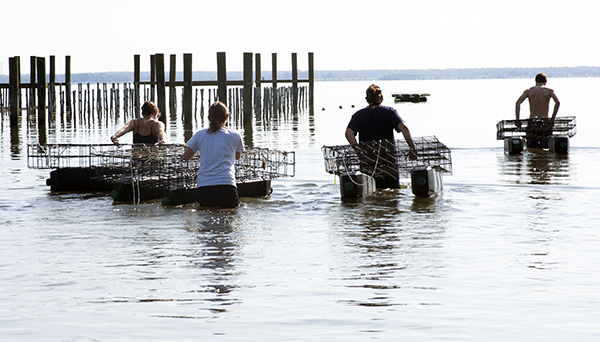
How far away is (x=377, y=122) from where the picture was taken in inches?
460

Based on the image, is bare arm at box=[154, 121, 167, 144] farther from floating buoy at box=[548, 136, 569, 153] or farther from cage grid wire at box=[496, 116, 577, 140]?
floating buoy at box=[548, 136, 569, 153]

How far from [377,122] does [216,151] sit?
279 cm

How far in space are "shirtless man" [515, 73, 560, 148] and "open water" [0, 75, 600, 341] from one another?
5549mm

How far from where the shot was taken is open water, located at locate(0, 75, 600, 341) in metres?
5.88

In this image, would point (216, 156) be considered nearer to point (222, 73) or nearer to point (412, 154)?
point (412, 154)

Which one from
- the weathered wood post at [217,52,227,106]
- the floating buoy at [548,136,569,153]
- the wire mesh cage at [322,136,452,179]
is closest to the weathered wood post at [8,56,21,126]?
the weathered wood post at [217,52,227,106]

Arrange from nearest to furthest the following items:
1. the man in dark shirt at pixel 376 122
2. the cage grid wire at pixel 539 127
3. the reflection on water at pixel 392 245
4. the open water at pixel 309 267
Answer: the open water at pixel 309 267 → the reflection on water at pixel 392 245 → the man in dark shirt at pixel 376 122 → the cage grid wire at pixel 539 127

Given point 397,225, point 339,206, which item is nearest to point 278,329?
point 397,225

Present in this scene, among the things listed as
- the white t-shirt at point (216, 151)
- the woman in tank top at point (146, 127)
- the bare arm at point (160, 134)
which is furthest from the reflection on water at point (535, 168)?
the white t-shirt at point (216, 151)

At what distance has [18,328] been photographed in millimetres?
5855

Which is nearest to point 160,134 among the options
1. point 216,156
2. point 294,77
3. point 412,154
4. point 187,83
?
point 216,156

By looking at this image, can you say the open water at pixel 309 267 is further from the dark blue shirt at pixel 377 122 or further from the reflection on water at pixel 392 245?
the dark blue shirt at pixel 377 122

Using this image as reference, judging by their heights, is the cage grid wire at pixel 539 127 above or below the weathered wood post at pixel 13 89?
below

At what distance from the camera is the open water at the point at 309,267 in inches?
231
